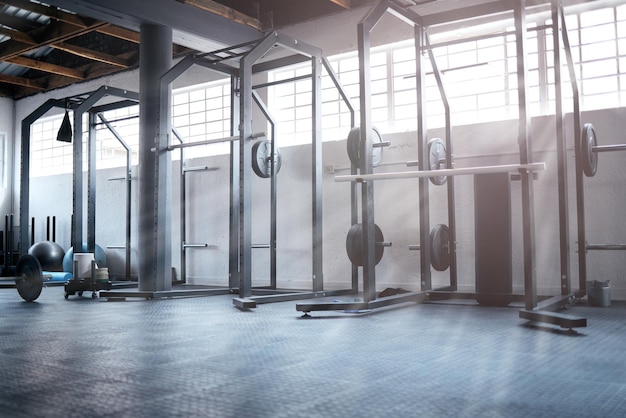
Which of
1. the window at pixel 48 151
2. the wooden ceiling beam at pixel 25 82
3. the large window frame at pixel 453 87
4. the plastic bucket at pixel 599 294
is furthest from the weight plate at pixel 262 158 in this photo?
the wooden ceiling beam at pixel 25 82

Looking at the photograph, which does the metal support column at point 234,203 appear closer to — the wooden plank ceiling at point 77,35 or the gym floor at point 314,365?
the wooden plank ceiling at point 77,35

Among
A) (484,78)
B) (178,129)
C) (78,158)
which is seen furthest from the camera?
(178,129)

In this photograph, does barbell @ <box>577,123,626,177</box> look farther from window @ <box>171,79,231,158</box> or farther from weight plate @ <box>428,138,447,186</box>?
window @ <box>171,79,231,158</box>

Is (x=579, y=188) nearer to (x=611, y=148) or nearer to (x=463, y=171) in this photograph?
(x=611, y=148)

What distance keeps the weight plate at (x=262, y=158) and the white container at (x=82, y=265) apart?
198 cm

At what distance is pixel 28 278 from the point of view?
5496mm

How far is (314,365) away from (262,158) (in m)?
3.66

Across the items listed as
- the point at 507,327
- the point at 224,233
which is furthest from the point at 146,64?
the point at 507,327

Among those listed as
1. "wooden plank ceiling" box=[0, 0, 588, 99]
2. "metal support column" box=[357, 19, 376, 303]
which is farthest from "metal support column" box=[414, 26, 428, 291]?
"metal support column" box=[357, 19, 376, 303]

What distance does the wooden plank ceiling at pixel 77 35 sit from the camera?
6.91 meters

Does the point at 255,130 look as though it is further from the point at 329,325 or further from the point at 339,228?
the point at 329,325

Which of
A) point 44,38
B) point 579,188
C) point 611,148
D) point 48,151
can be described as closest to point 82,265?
point 44,38

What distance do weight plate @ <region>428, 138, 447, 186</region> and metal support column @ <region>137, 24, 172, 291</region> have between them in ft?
8.69

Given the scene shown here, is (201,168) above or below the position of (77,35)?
below
